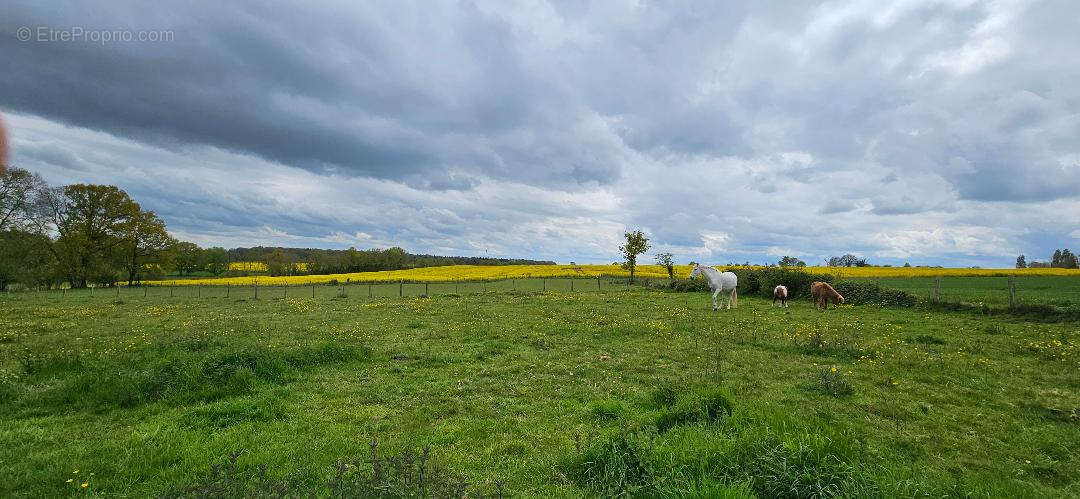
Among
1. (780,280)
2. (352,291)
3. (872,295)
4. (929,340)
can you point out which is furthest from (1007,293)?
(352,291)

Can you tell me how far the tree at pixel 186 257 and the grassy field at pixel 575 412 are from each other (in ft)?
214

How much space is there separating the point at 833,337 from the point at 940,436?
8.39m

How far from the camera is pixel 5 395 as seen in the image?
7887 millimetres

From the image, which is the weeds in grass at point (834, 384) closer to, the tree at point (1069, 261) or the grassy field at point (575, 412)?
the grassy field at point (575, 412)

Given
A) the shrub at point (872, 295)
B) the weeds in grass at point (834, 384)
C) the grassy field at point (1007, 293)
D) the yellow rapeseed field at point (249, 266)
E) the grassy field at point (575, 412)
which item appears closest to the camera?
the grassy field at point (575, 412)

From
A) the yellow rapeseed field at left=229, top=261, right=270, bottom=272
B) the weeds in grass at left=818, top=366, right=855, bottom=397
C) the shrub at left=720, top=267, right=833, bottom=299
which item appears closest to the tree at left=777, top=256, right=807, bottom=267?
the shrub at left=720, top=267, right=833, bottom=299

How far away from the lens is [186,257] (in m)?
80.9

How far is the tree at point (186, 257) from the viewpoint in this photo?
68544 mm

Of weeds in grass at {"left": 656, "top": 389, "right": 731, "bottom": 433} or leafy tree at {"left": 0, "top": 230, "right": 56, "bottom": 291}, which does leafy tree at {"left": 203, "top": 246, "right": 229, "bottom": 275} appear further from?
weeds in grass at {"left": 656, "top": 389, "right": 731, "bottom": 433}

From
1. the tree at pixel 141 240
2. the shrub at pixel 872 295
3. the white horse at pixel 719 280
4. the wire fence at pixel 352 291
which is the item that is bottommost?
the wire fence at pixel 352 291

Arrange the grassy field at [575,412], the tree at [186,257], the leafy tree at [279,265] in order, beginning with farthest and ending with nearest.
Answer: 1. the leafy tree at [279,265]
2. the tree at [186,257]
3. the grassy field at [575,412]

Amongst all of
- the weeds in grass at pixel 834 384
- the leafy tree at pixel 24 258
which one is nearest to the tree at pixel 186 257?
the leafy tree at pixel 24 258

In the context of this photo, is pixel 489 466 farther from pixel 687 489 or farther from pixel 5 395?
pixel 5 395

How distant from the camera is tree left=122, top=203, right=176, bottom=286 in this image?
60675mm
